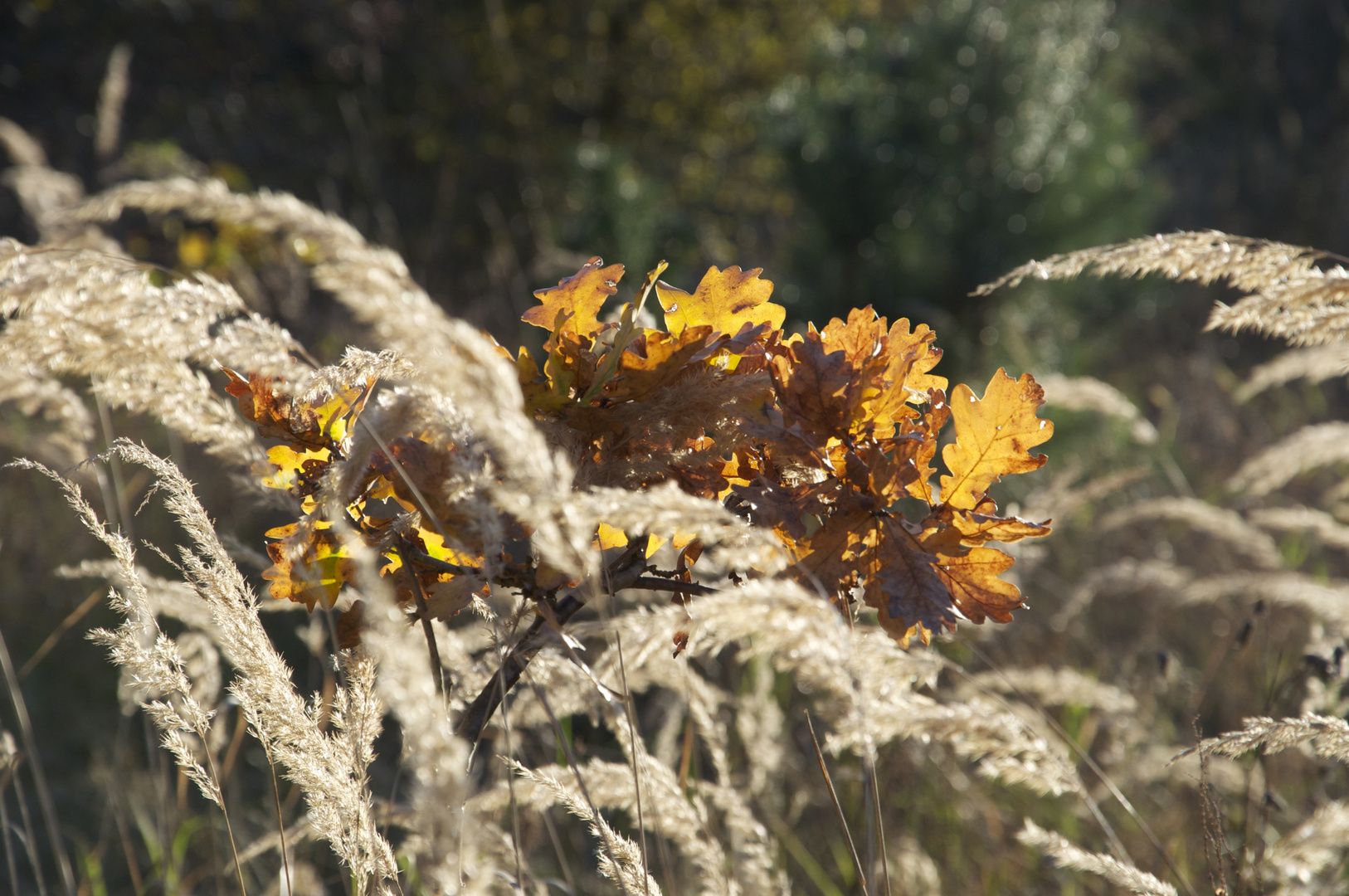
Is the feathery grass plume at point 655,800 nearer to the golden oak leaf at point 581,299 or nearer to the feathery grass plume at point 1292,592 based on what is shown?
the golden oak leaf at point 581,299

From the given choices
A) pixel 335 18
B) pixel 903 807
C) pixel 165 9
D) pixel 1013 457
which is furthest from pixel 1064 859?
pixel 165 9

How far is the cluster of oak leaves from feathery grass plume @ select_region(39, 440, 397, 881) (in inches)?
2.9

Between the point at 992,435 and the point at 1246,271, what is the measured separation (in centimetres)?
29

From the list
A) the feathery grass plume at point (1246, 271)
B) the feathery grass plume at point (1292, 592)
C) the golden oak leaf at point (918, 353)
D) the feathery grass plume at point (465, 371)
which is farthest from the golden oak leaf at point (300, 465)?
the feathery grass plume at point (1292, 592)

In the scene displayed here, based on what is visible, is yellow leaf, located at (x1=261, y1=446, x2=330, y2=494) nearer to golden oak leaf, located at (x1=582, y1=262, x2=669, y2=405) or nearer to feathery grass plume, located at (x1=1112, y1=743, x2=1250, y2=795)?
golden oak leaf, located at (x1=582, y1=262, x2=669, y2=405)

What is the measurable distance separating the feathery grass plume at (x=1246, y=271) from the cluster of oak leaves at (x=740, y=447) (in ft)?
0.53

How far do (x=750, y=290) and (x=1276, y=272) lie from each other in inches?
17.3

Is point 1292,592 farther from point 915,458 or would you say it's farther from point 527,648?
point 527,648

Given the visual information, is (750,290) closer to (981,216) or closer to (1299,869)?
(1299,869)

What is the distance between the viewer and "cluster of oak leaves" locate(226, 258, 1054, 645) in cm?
58

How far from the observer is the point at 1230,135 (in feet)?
→ 26.5

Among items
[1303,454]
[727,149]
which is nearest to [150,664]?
[1303,454]

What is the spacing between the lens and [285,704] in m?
0.68

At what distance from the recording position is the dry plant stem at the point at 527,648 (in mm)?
626
